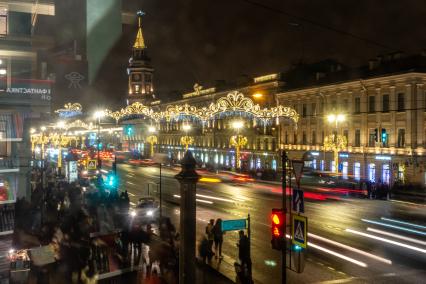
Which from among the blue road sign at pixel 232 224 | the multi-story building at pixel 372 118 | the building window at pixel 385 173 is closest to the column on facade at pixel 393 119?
the multi-story building at pixel 372 118

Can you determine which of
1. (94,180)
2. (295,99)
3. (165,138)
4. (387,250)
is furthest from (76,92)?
(165,138)

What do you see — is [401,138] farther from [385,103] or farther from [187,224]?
[187,224]

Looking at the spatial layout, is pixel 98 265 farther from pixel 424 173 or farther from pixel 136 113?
pixel 424 173

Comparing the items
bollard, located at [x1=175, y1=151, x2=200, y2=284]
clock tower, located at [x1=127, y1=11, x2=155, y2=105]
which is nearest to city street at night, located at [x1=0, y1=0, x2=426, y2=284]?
bollard, located at [x1=175, y1=151, x2=200, y2=284]

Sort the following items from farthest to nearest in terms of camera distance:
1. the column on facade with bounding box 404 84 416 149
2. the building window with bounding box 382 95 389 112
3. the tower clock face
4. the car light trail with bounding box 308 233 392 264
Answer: the tower clock face < the building window with bounding box 382 95 389 112 < the column on facade with bounding box 404 84 416 149 < the car light trail with bounding box 308 233 392 264

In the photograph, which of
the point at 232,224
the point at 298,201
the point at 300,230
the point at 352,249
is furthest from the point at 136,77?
the point at 300,230

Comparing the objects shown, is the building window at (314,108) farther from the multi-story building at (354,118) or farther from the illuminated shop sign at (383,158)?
the illuminated shop sign at (383,158)

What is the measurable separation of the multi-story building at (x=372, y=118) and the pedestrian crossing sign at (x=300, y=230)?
28947 mm

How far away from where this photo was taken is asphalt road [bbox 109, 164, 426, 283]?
15188mm

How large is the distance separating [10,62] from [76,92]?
86.2 inches

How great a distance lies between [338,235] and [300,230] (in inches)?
398

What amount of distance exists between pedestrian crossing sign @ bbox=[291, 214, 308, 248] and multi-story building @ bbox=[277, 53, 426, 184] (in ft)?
95.0

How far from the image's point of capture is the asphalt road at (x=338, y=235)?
15.2m

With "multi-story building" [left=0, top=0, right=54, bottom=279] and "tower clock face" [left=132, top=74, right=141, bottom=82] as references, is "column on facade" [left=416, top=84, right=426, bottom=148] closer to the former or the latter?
"multi-story building" [left=0, top=0, right=54, bottom=279]
